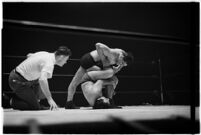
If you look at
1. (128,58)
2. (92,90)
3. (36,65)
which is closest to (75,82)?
(92,90)

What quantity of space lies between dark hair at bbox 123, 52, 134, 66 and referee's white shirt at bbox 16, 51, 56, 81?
87 centimetres

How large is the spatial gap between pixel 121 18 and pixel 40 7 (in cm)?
93

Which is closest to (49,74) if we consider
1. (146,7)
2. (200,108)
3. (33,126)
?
(33,126)

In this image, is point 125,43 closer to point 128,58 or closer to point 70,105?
point 128,58

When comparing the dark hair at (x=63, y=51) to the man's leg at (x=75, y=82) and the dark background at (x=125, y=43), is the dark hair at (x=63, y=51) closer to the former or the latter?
the dark background at (x=125, y=43)

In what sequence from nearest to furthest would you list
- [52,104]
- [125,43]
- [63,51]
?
[52,104] < [63,51] < [125,43]

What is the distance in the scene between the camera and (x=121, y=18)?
9.20 ft

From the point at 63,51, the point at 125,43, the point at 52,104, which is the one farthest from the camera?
the point at 125,43

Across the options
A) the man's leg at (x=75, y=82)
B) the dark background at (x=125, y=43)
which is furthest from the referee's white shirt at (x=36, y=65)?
the man's leg at (x=75, y=82)

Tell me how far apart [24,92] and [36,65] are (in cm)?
33

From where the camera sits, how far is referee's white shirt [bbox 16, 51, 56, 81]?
261 cm

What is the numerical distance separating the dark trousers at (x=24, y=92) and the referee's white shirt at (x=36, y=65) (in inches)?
2.4

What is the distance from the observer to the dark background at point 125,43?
2572mm

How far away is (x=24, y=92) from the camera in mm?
2629
